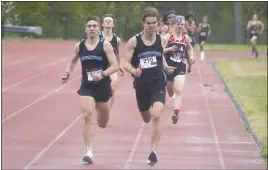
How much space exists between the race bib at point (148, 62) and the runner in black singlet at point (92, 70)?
0.33 metres

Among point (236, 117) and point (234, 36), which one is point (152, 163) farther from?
point (234, 36)

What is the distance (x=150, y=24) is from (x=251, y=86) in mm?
11767

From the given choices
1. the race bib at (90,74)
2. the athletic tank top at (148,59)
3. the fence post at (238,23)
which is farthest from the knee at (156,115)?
the fence post at (238,23)

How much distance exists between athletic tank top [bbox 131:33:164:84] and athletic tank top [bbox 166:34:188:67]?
369cm

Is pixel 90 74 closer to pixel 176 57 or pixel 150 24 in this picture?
pixel 150 24

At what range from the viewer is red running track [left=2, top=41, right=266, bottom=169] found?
35.0ft

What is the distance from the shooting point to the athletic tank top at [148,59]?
34.2 ft

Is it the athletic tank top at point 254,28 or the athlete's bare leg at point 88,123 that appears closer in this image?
the athlete's bare leg at point 88,123

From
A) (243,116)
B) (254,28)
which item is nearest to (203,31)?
(254,28)

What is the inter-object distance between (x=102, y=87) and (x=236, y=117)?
6023 mm

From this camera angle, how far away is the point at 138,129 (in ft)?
45.8

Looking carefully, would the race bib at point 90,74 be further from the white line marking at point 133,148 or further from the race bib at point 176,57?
the race bib at point 176,57

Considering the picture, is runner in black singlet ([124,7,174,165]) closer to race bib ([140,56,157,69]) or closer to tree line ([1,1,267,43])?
race bib ([140,56,157,69])

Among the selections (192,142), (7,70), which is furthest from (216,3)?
(192,142)
